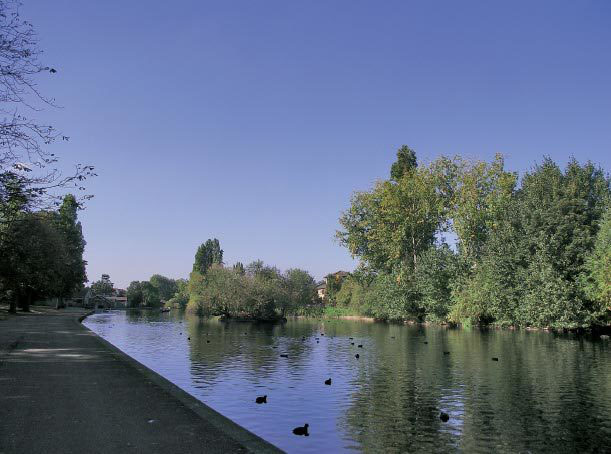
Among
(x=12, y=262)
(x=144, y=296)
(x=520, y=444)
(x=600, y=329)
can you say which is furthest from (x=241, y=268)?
(x=144, y=296)

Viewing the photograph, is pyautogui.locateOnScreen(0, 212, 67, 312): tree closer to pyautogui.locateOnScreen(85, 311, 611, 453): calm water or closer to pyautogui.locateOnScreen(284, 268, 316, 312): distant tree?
pyautogui.locateOnScreen(85, 311, 611, 453): calm water

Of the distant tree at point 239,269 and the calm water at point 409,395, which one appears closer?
the calm water at point 409,395

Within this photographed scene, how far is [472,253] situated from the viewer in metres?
63.9

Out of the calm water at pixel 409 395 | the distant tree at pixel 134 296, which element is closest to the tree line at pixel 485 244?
the calm water at pixel 409 395

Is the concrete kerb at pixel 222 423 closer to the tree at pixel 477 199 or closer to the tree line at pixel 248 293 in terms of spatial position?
the tree at pixel 477 199

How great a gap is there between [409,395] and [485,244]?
157 feet

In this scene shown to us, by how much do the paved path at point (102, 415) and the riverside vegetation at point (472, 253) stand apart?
38.2 metres

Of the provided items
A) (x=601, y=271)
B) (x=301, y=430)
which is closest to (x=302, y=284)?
(x=601, y=271)

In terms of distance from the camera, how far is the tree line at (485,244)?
4509 centimetres

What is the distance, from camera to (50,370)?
52.7 feet

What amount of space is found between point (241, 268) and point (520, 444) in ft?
267

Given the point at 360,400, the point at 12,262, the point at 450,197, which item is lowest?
the point at 360,400

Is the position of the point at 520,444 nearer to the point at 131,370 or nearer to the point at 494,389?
the point at 494,389

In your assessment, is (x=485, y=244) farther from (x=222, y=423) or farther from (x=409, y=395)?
(x=222, y=423)
